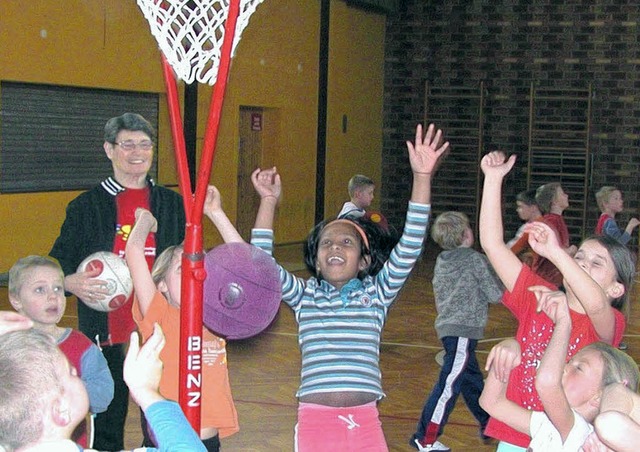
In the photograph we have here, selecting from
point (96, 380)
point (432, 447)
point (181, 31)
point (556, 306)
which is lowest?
point (432, 447)

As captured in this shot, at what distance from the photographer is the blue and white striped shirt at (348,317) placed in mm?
2928

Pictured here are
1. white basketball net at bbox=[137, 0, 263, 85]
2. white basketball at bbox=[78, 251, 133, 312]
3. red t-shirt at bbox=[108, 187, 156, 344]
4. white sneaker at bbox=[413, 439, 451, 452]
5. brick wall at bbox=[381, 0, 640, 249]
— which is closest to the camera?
white basketball net at bbox=[137, 0, 263, 85]

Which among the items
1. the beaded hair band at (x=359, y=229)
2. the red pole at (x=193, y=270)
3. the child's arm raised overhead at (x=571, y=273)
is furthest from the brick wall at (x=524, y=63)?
the red pole at (x=193, y=270)

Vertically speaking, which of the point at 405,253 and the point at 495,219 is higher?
the point at 495,219

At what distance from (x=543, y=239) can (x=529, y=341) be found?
42 cm

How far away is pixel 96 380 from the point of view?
9.23 ft

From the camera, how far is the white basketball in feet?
11.1

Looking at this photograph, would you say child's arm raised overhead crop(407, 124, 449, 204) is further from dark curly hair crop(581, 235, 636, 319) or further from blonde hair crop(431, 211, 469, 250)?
blonde hair crop(431, 211, 469, 250)

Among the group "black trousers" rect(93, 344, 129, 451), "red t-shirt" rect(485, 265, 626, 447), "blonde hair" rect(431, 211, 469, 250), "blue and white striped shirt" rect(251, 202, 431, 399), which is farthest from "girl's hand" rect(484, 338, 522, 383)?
"blonde hair" rect(431, 211, 469, 250)

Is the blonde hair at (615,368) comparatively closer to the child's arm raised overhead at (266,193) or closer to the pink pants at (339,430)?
the pink pants at (339,430)

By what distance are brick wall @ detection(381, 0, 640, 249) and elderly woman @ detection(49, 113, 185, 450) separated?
37.6 ft

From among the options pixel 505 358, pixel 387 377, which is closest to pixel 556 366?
pixel 505 358

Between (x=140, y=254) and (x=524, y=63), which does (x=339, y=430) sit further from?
(x=524, y=63)

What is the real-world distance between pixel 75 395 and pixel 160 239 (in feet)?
6.17
